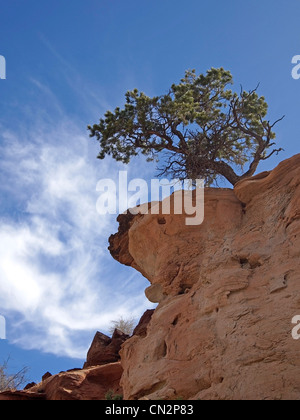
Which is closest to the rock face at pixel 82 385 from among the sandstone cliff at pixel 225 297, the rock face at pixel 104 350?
the rock face at pixel 104 350

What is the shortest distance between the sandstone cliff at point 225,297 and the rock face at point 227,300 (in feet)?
0.08

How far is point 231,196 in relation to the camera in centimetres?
1495

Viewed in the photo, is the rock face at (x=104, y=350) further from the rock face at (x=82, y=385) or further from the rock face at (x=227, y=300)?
the rock face at (x=227, y=300)

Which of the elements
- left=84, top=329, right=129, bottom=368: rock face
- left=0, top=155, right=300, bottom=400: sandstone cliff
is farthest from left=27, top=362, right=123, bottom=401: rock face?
left=0, top=155, right=300, bottom=400: sandstone cliff

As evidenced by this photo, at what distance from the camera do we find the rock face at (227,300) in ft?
32.3

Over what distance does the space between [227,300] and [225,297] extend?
11 cm

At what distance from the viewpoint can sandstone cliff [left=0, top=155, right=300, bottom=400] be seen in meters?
9.86

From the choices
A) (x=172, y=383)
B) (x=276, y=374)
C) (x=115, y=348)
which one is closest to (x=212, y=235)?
(x=172, y=383)

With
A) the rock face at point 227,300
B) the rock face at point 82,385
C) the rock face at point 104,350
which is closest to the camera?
the rock face at point 227,300

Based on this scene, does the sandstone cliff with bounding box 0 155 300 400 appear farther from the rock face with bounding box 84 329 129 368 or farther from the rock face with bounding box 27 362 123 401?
the rock face with bounding box 84 329 129 368

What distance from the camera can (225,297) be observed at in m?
11.7

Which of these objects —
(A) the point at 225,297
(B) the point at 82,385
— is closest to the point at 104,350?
(B) the point at 82,385
